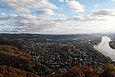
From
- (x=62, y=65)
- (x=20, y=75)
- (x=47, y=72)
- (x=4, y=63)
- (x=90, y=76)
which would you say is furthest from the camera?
(x=62, y=65)

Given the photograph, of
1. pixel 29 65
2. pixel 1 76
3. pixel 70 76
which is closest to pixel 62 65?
pixel 29 65

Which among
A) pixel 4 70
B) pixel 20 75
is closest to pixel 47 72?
pixel 20 75

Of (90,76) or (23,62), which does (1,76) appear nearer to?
(23,62)

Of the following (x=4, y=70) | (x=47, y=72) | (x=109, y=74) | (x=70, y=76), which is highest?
(x=109, y=74)

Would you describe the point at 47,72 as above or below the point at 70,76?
below

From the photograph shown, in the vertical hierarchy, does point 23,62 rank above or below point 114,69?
below

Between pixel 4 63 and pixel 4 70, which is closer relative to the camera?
pixel 4 70

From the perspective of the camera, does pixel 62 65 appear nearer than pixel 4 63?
No

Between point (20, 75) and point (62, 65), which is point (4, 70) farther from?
point (62, 65)

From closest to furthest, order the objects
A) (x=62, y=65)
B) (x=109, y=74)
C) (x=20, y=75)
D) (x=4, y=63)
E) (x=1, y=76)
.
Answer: (x=109, y=74) → (x=1, y=76) → (x=20, y=75) → (x=4, y=63) → (x=62, y=65)
